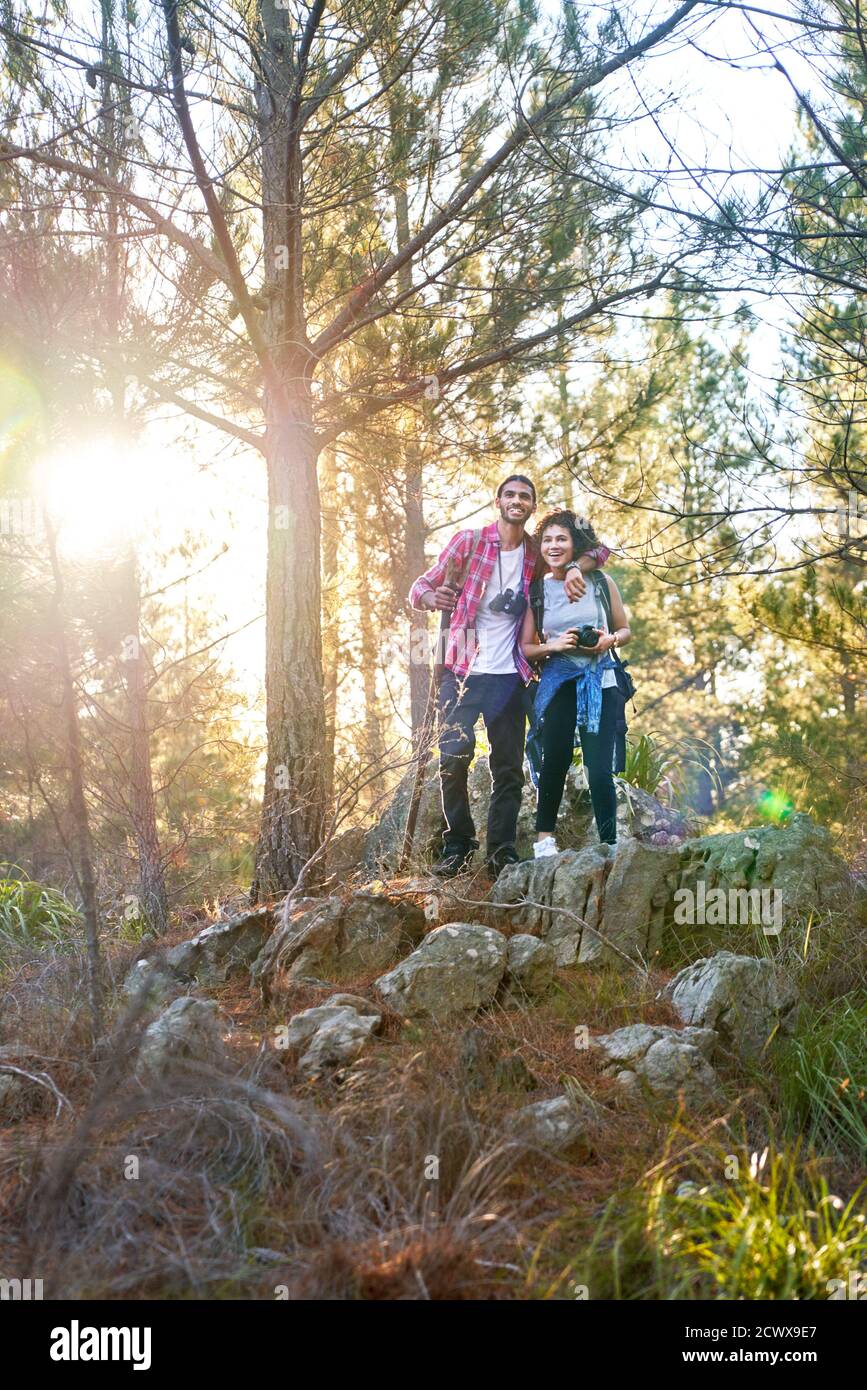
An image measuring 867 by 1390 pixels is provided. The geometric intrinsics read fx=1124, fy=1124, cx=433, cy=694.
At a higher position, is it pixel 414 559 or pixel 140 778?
pixel 414 559

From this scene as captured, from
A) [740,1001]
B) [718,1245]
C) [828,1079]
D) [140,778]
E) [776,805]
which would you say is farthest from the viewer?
[776,805]

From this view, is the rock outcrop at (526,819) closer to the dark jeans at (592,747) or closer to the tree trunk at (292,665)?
the tree trunk at (292,665)

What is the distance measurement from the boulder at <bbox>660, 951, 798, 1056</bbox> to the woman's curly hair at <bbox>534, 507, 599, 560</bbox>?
2203mm

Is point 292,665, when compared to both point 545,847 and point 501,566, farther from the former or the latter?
point 545,847

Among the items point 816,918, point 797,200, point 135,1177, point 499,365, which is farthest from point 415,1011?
point 499,365

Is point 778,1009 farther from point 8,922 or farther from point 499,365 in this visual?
point 8,922

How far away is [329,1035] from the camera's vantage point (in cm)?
364

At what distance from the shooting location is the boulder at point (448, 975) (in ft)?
13.2

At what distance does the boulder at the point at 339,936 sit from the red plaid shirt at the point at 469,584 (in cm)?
127

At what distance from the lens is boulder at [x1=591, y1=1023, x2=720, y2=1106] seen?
345cm

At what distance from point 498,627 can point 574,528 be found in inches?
23.9

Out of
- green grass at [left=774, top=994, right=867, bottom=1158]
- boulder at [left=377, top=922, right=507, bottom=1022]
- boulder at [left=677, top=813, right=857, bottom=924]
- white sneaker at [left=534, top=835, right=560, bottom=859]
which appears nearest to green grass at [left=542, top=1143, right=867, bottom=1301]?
green grass at [left=774, top=994, right=867, bottom=1158]

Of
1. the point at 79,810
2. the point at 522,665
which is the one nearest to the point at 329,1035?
the point at 79,810

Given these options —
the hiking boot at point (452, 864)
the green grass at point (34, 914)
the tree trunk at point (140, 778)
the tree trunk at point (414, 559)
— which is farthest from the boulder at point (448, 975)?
the tree trunk at point (414, 559)
